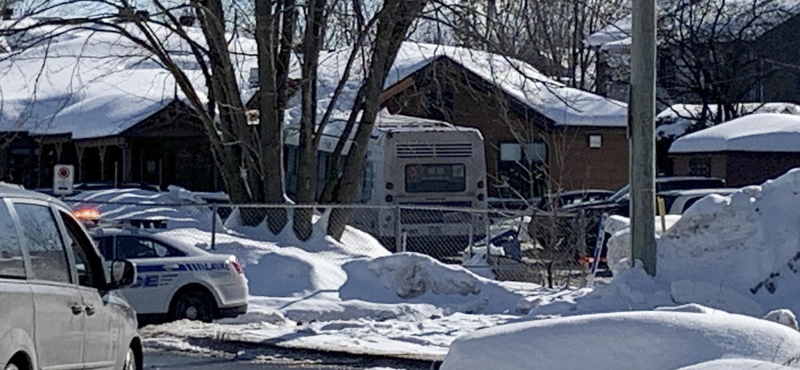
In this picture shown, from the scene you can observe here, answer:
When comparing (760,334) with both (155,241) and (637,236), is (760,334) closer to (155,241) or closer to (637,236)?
(637,236)

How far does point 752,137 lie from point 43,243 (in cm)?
2949

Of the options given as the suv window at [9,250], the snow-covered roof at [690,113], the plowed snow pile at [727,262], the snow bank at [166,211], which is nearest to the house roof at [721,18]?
the snow-covered roof at [690,113]

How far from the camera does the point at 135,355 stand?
10.5m

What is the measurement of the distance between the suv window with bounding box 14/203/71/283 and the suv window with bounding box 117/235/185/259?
866 cm

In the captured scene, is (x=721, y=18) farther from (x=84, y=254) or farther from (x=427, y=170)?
(x=84, y=254)

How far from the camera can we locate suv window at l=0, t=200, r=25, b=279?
764cm

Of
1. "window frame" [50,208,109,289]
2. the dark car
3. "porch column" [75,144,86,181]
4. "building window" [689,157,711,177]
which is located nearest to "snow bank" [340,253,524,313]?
the dark car

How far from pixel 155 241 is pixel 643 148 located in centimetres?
628

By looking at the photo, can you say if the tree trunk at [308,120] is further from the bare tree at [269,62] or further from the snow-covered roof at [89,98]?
the snow-covered roof at [89,98]

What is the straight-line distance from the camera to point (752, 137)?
35531mm

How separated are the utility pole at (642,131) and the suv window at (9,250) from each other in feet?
29.2

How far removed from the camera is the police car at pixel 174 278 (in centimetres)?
1711

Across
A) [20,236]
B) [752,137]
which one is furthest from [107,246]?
[752,137]

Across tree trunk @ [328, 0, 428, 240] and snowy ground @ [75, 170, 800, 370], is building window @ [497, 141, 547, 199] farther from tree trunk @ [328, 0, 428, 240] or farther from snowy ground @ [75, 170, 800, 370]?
snowy ground @ [75, 170, 800, 370]
